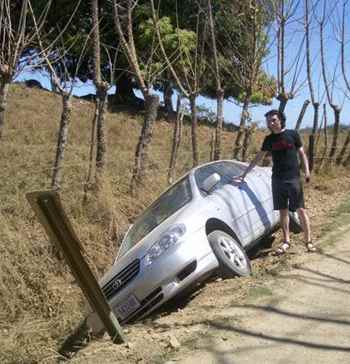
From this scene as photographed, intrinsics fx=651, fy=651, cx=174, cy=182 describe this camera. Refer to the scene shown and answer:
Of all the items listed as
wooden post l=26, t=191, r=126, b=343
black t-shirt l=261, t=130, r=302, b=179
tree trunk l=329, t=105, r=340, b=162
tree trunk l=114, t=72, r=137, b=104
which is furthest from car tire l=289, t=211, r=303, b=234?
tree trunk l=114, t=72, r=137, b=104

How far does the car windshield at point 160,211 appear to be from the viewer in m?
7.68

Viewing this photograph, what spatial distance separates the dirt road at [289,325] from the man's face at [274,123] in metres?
1.87

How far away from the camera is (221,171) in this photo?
8.98m

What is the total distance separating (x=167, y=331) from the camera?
564cm

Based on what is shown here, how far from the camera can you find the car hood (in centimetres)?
682

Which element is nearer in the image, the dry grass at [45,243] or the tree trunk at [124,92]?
the dry grass at [45,243]

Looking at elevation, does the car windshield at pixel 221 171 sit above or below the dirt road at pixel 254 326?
above

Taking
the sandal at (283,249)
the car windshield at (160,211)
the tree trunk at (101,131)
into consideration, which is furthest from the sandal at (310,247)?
the tree trunk at (101,131)

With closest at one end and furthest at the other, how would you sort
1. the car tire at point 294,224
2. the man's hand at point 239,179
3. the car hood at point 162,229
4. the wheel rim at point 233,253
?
1. the car hood at point 162,229
2. the wheel rim at point 233,253
3. the man's hand at point 239,179
4. the car tire at point 294,224

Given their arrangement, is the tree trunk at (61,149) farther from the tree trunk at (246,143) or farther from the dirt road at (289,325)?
the tree trunk at (246,143)

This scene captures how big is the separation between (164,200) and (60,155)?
224cm

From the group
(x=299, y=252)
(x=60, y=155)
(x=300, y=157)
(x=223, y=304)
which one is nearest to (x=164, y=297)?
(x=223, y=304)

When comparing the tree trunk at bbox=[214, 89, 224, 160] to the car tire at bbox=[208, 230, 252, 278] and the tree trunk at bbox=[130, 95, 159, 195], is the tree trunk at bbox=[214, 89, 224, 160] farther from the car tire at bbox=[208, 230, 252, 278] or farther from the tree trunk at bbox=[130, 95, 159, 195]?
the car tire at bbox=[208, 230, 252, 278]

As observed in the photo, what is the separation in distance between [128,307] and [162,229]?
908mm
